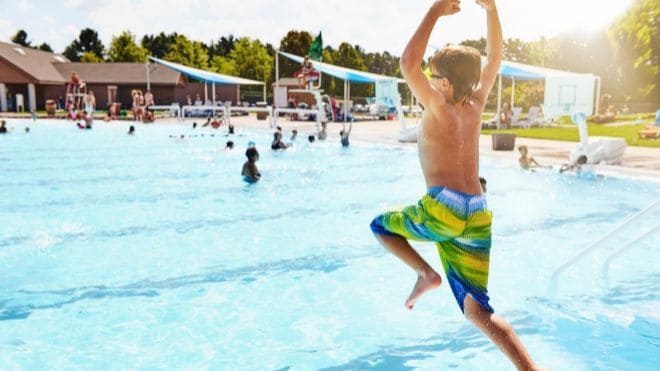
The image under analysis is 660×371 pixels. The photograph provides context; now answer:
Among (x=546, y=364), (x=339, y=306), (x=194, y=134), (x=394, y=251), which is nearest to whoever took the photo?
(x=394, y=251)

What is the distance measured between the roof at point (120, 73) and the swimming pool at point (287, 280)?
1546 inches

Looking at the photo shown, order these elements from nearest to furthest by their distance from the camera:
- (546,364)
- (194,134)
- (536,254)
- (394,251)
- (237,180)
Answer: (394,251), (546,364), (536,254), (237,180), (194,134)

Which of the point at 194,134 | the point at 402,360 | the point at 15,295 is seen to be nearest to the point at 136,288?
the point at 15,295

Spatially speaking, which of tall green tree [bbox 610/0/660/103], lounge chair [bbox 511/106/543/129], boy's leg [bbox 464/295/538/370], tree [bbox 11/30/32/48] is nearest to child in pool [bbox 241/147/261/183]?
boy's leg [bbox 464/295/538/370]

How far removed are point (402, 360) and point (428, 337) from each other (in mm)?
509

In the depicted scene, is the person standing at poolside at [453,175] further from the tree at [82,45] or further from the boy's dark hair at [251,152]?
the tree at [82,45]

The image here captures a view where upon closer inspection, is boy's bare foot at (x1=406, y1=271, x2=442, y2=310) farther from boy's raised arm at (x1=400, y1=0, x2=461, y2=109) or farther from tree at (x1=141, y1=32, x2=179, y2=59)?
tree at (x1=141, y1=32, x2=179, y2=59)

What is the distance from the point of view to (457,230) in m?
2.76

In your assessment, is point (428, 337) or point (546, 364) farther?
point (428, 337)

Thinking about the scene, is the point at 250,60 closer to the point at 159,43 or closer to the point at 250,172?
the point at 159,43

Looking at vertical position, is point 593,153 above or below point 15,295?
above

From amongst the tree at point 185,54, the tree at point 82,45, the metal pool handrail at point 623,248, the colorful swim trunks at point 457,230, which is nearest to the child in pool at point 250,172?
the metal pool handrail at point 623,248

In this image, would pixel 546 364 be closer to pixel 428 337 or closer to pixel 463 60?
pixel 428 337

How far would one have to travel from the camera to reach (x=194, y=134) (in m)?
24.1
